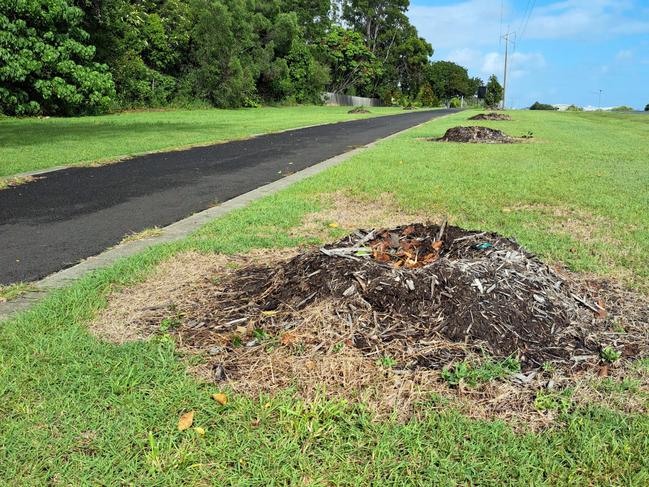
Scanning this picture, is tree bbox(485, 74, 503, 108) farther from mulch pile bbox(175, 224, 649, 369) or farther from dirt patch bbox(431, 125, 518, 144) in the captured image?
mulch pile bbox(175, 224, 649, 369)

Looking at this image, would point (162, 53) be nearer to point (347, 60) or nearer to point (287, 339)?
point (287, 339)

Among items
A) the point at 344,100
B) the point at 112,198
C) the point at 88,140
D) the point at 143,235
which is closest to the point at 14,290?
the point at 143,235

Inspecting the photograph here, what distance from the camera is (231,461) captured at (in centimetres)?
210

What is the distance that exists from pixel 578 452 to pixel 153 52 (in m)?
36.5

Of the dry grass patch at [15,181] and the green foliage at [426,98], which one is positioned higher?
the green foliage at [426,98]

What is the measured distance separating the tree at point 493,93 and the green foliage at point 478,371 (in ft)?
232

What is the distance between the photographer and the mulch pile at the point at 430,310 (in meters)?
2.83

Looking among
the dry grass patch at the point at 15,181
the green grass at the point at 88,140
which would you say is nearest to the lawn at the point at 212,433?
Result: the dry grass patch at the point at 15,181

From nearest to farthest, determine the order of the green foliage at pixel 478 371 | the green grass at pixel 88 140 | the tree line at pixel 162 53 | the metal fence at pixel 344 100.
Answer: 1. the green foliage at pixel 478 371
2. the green grass at pixel 88 140
3. the tree line at pixel 162 53
4. the metal fence at pixel 344 100

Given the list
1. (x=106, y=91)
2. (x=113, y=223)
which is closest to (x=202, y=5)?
(x=106, y=91)

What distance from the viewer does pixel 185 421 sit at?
2.31 m

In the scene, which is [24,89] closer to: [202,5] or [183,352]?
[202,5]

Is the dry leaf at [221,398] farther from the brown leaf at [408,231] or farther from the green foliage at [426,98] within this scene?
the green foliage at [426,98]

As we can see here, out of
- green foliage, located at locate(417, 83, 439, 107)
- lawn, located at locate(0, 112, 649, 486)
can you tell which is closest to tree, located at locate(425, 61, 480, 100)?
green foliage, located at locate(417, 83, 439, 107)
